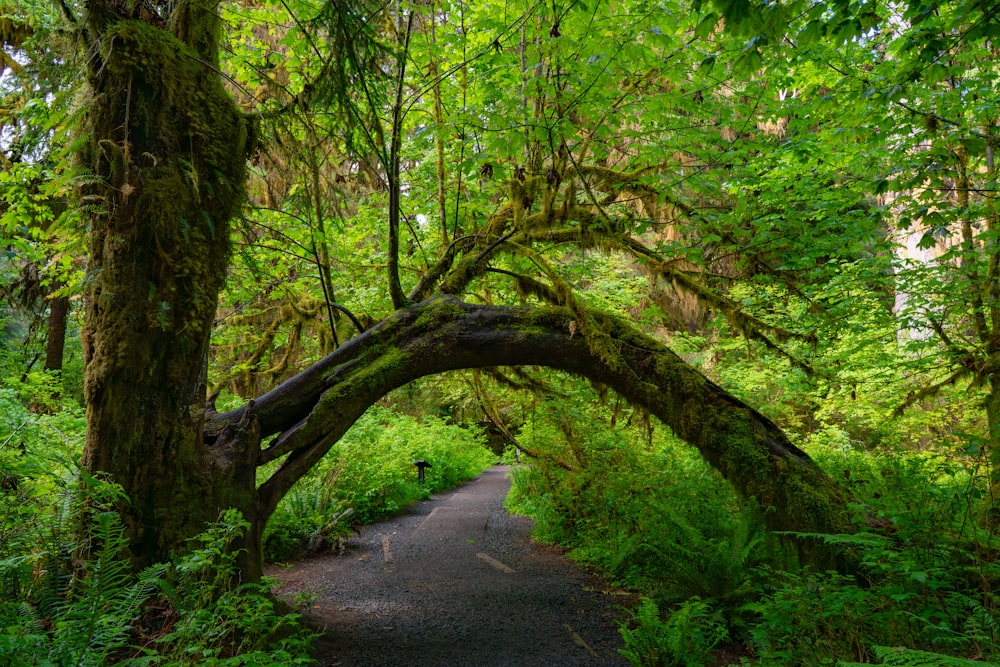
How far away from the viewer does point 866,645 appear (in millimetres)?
2988

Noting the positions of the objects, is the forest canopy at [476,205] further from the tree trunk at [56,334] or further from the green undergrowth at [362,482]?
the tree trunk at [56,334]

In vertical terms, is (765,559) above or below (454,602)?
above

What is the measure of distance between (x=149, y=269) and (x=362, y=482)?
6.86 meters

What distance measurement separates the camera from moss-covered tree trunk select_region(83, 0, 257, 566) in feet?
12.5

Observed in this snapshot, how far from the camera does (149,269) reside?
394cm

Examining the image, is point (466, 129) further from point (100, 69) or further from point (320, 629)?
point (320, 629)

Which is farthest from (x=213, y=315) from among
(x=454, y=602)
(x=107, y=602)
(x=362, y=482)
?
(x=362, y=482)

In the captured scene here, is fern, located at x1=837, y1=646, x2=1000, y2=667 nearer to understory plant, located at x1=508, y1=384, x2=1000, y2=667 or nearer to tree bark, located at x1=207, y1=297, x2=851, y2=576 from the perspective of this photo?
understory plant, located at x1=508, y1=384, x2=1000, y2=667

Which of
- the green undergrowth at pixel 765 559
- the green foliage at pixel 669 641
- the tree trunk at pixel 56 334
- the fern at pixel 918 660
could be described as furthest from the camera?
the tree trunk at pixel 56 334

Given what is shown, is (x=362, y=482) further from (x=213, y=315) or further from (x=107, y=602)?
(x=107, y=602)

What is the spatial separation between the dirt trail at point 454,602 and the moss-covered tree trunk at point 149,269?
1860 millimetres

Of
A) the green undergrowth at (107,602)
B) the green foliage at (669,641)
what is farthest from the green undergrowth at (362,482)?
the green foliage at (669,641)

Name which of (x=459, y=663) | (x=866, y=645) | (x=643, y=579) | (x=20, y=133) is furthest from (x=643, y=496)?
(x=20, y=133)

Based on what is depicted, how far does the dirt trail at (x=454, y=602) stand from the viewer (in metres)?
4.36
